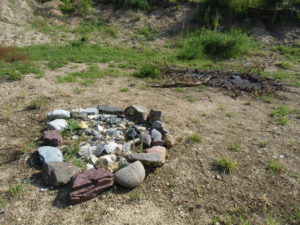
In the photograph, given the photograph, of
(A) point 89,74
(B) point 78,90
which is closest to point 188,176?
(B) point 78,90

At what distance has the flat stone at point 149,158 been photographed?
8.87ft

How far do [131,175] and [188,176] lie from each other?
1.99ft

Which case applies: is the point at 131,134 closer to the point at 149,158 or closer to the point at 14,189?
the point at 149,158

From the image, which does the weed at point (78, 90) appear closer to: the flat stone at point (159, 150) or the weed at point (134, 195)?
the flat stone at point (159, 150)

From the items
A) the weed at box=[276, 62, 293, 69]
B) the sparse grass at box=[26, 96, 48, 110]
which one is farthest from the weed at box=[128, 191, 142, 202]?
the weed at box=[276, 62, 293, 69]

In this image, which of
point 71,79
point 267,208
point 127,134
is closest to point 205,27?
point 71,79

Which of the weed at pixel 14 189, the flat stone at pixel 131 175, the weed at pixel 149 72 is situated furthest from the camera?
the weed at pixel 149 72

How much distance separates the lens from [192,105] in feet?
14.9

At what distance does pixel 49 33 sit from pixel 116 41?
276 cm

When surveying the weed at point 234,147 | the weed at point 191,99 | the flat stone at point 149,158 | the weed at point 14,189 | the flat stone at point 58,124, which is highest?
the flat stone at point 58,124

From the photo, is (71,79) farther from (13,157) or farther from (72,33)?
(72,33)

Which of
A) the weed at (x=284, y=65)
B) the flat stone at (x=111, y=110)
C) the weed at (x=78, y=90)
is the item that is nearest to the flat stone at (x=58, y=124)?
the flat stone at (x=111, y=110)

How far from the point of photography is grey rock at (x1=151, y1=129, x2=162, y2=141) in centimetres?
318

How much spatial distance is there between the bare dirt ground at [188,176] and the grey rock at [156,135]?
253 mm
